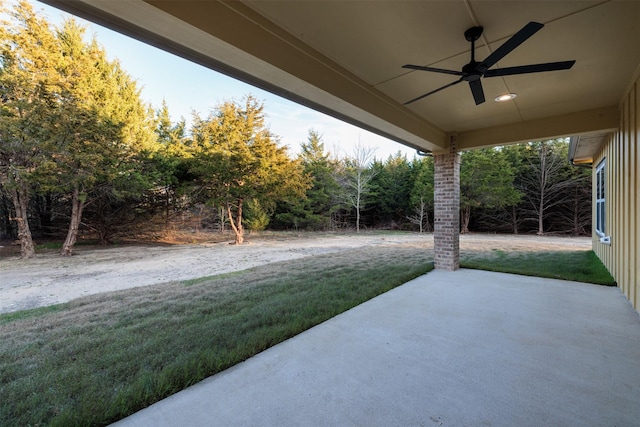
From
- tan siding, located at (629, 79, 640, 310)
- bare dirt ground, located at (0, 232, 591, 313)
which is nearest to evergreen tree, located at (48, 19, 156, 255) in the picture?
bare dirt ground, located at (0, 232, 591, 313)

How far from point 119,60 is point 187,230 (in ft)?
22.9

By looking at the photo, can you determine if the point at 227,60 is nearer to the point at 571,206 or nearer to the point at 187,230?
the point at 187,230

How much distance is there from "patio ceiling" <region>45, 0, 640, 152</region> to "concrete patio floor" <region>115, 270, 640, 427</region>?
7.58 feet

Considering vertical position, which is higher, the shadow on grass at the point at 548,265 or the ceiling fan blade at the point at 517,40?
the ceiling fan blade at the point at 517,40

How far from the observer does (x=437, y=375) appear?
6.19 feet

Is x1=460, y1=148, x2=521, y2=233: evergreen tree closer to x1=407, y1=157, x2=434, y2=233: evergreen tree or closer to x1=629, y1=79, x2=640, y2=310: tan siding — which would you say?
x1=407, y1=157, x2=434, y2=233: evergreen tree

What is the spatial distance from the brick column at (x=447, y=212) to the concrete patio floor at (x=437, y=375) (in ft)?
6.52

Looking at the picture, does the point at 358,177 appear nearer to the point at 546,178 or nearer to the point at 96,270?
the point at 546,178

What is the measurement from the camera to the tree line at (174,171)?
603 cm

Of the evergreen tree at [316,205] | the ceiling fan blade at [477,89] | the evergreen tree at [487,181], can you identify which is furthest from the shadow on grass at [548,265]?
the evergreen tree at [316,205]

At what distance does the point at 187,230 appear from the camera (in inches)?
507

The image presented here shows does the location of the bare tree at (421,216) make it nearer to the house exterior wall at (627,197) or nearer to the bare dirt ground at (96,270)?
the bare dirt ground at (96,270)

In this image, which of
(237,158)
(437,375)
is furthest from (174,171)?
(437,375)

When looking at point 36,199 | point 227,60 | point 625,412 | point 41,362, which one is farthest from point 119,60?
point 625,412
